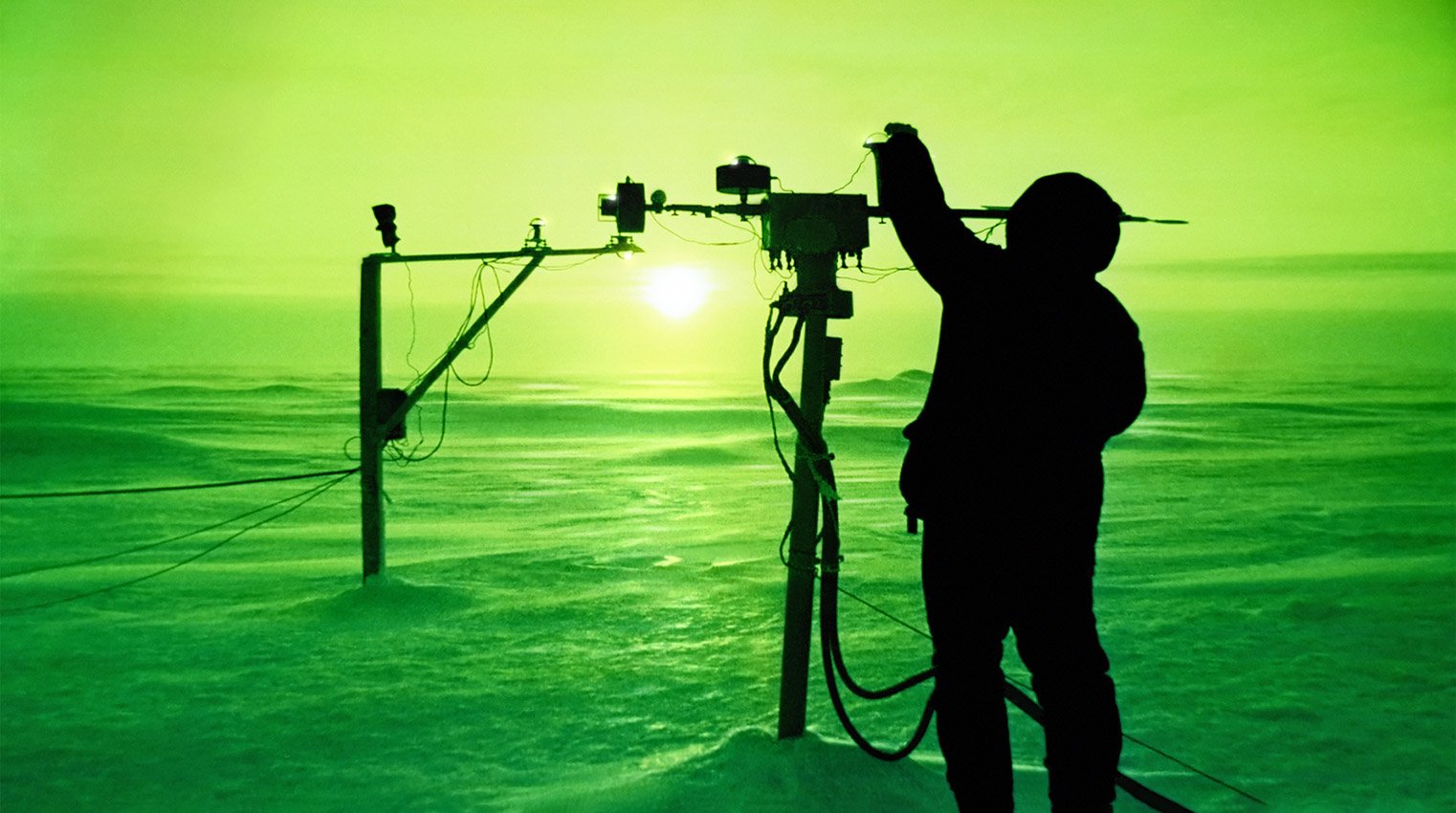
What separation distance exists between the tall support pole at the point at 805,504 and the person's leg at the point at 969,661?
1427 mm

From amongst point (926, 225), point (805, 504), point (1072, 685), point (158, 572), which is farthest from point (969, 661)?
point (158, 572)

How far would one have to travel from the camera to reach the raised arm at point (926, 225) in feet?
8.86

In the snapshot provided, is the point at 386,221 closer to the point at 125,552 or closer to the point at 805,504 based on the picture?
the point at 805,504

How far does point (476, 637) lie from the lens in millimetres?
7457

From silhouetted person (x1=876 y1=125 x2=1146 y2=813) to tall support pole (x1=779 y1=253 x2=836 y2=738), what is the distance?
1395mm

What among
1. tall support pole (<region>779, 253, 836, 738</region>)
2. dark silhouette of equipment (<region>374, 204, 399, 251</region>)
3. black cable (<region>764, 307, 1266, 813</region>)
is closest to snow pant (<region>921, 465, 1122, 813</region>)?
black cable (<region>764, 307, 1266, 813</region>)

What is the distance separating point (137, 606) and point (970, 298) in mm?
8483

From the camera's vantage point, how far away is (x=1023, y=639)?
282 cm

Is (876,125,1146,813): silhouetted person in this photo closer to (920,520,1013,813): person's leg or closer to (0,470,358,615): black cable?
(920,520,1013,813): person's leg

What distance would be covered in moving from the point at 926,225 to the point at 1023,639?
1161 mm

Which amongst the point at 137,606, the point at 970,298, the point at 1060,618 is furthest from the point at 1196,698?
the point at 137,606

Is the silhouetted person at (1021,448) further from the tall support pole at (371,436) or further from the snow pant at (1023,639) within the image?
the tall support pole at (371,436)

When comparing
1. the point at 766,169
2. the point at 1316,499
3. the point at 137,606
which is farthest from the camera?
the point at 1316,499

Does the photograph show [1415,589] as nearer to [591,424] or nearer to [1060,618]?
[1060,618]
